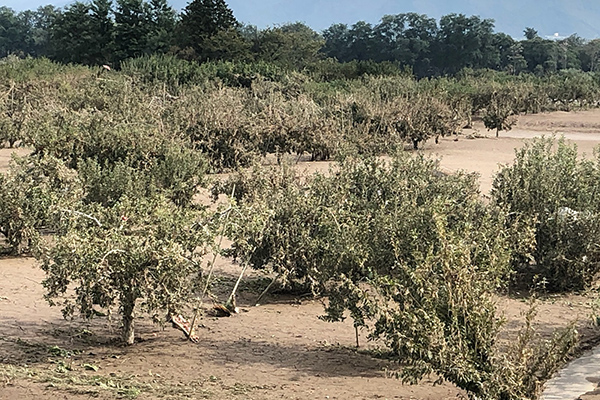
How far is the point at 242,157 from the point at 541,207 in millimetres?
10535

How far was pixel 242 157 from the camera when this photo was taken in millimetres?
19344

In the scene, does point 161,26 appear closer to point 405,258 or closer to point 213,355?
point 405,258

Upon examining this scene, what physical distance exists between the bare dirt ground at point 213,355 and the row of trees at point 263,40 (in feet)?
118

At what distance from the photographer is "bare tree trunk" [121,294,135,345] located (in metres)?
6.67

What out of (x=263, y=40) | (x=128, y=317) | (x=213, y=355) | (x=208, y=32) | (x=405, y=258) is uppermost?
(x=263, y=40)

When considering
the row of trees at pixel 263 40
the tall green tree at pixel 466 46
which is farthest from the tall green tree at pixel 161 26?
the tall green tree at pixel 466 46

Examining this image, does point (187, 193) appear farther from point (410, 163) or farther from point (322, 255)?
point (322, 255)

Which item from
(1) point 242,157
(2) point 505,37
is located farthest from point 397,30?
(1) point 242,157

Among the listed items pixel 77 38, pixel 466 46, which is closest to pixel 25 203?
pixel 77 38

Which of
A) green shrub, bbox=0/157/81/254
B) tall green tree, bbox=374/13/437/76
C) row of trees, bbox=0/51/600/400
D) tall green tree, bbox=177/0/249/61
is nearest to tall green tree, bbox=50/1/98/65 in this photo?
tall green tree, bbox=177/0/249/61

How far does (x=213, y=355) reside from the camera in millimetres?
6980

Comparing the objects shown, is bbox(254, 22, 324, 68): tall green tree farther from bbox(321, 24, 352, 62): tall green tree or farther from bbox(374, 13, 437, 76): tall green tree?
bbox(321, 24, 352, 62): tall green tree

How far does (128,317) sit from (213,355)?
0.85 m

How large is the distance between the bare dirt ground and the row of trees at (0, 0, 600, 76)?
3600 centimetres
